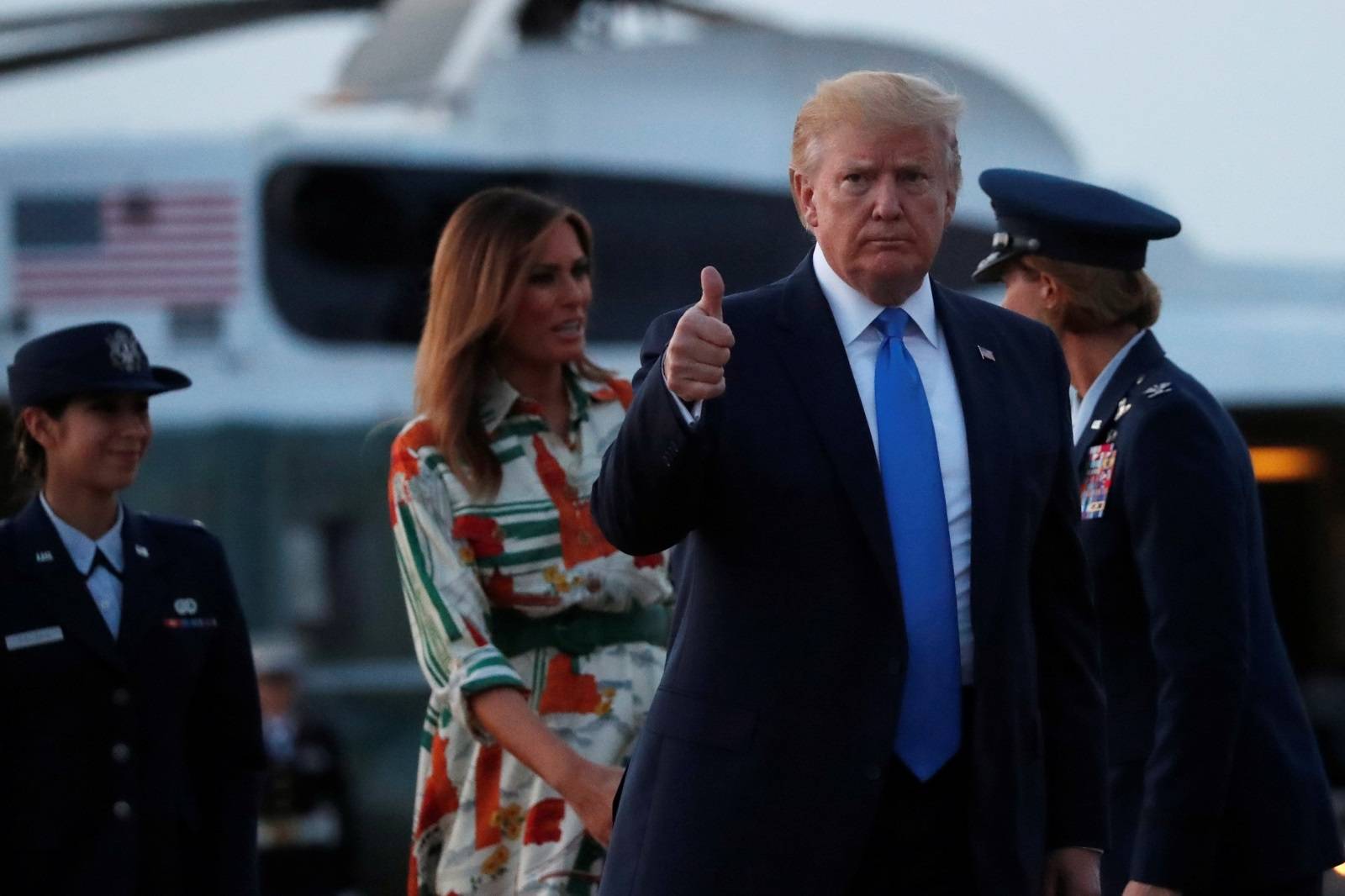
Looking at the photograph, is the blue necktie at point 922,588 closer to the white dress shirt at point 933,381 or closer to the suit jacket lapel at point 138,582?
the white dress shirt at point 933,381

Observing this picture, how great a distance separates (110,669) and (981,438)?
5.16 ft

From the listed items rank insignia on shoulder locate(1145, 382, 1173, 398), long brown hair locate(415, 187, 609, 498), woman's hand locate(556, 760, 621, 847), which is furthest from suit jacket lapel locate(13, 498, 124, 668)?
rank insignia on shoulder locate(1145, 382, 1173, 398)

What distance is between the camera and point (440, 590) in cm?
322

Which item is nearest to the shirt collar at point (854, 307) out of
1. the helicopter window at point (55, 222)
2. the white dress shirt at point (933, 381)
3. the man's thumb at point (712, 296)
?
the white dress shirt at point (933, 381)

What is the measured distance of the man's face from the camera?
241 cm

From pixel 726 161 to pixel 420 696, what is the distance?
3554mm

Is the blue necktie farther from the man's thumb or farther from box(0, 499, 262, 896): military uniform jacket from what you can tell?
box(0, 499, 262, 896): military uniform jacket

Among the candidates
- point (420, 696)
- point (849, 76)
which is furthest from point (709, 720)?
point (420, 696)

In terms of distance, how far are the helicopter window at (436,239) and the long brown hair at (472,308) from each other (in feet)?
22.7

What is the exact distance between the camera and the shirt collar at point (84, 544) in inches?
133

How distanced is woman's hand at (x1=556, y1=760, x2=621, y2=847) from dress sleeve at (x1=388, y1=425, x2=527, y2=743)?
198mm

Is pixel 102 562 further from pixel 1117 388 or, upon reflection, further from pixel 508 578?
pixel 1117 388

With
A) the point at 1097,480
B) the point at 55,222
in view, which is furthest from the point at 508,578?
the point at 55,222

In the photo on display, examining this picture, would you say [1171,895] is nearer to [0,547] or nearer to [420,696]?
[0,547]
